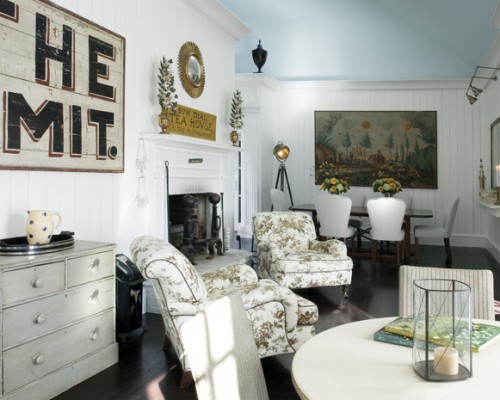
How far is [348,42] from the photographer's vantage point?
8.14 meters

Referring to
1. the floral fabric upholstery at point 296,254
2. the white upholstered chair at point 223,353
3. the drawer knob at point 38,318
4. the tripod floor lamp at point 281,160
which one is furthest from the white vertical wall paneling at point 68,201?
the tripod floor lamp at point 281,160

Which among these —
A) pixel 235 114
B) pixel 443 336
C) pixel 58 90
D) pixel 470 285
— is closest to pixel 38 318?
pixel 58 90

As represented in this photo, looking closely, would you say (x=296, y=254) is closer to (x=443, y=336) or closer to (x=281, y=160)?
(x=443, y=336)

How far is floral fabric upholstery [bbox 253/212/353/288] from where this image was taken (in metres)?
4.16

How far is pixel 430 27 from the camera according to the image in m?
7.27

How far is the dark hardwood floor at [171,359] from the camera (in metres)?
2.50

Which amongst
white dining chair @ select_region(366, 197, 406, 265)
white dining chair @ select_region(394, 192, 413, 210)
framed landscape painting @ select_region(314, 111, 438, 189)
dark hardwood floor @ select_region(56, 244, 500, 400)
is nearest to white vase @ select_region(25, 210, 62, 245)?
dark hardwood floor @ select_region(56, 244, 500, 400)

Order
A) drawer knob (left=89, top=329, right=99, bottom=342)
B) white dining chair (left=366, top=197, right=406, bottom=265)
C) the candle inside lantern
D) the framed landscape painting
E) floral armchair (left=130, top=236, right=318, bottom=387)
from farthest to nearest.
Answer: the framed landscape painting, white dining chair (left=366, top=197, right=406, bottom=265), drawer knob (left=89, top=329, right=99, bottom=342), floral armchair (left=130, top=236, right=318, bottom=387), the candle inside lantern

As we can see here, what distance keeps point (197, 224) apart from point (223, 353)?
4.06m

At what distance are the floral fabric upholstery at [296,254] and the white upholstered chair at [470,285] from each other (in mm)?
2112

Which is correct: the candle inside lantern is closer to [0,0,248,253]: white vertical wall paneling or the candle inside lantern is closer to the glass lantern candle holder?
the glass lantern candle holder

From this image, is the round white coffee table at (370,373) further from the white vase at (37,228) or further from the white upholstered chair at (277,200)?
the white upholstered chair at (277,200)

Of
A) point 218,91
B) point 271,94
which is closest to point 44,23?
point 218,91

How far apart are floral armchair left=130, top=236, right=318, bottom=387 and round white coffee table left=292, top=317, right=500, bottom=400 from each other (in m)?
1.10
